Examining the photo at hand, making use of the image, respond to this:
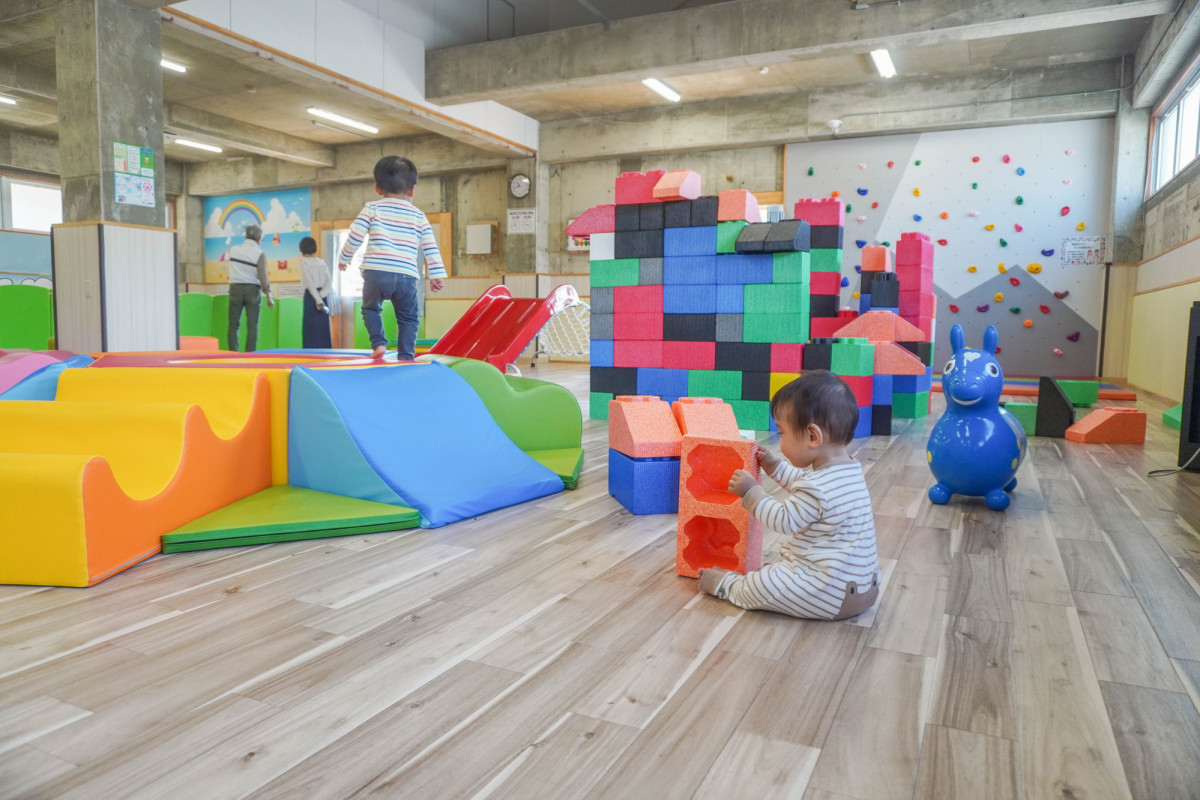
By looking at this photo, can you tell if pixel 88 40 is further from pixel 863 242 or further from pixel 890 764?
pixel 863 242

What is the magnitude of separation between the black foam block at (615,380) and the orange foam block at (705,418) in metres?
2.19

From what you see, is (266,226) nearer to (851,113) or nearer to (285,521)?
(851,113)

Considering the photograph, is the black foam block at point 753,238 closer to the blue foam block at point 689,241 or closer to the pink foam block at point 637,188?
the blue foam block at point 689,241

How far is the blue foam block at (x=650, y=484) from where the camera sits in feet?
8.61

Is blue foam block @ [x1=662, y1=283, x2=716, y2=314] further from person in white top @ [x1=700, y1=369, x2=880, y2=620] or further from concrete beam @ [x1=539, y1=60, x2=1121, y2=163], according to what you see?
concrete beam @ [x1=539, y1=60, x2=1121, y2=163]

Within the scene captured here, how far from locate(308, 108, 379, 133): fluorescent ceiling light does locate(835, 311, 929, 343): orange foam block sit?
24.2 feet

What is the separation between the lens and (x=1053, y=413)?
4707mm

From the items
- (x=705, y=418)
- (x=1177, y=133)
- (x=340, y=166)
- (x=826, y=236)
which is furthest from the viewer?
(x=340, y=166)

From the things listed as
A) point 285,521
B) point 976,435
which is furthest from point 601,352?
point 285,521

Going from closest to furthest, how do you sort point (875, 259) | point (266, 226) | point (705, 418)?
point (705, 418) < point (875, 259) < point (266, 226)

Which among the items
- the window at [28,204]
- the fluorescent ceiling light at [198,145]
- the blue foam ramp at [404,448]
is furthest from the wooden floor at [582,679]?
the window at [28,204]

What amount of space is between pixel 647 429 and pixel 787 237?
2046mm

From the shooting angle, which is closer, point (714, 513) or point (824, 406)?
point (824, 406)

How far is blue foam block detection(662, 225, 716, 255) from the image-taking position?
450 centimetres
